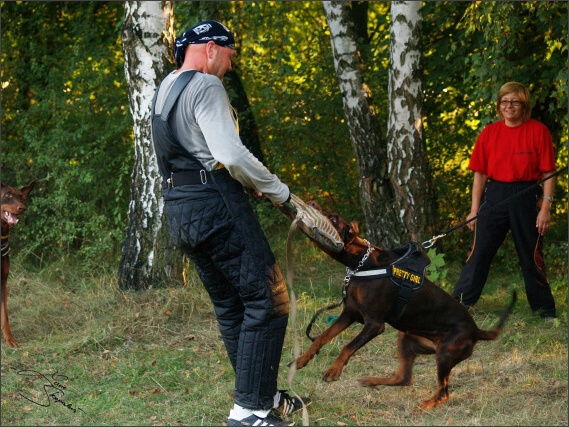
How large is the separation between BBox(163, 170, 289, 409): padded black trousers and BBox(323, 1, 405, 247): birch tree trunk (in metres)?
4.20

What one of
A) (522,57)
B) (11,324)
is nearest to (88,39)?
(11,324)

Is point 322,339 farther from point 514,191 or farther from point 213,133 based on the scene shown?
point 514,191

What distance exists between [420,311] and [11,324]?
4.15 meters

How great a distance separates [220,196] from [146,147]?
11.6 ft

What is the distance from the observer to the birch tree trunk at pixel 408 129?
26.3 feet

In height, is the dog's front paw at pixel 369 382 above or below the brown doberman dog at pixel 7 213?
below

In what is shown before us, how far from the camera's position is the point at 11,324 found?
7336mm

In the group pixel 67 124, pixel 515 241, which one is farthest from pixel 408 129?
pixel 67 124

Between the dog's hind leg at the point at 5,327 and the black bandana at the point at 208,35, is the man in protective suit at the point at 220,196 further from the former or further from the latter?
the dog's hind leg at the point at 5,327

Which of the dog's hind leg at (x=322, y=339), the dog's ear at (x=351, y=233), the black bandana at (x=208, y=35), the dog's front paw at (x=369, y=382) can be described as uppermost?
the black bandana at (x=208, y=35)

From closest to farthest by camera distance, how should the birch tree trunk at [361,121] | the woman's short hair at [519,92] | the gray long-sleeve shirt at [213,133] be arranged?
the gray long-sleeve shirt at [213,133], the woman's short hair at [519,92], the birch tree trunk at [361,121]

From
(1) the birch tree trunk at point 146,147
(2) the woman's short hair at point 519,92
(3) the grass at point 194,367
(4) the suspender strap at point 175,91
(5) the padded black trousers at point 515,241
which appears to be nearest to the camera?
(4) the suspender strap at point 175,91

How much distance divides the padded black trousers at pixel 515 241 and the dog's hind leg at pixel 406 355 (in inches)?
76.8

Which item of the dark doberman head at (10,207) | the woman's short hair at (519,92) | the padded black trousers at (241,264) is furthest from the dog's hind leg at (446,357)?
the dark doberman head at (10,207)
